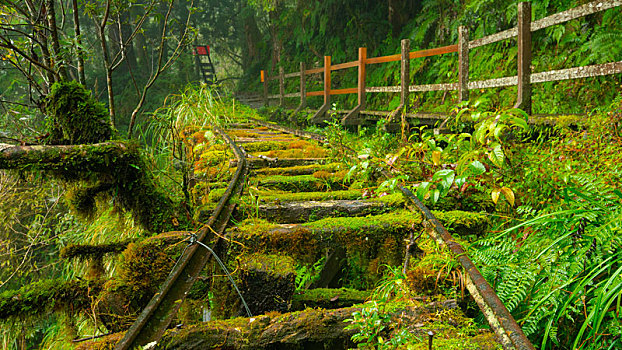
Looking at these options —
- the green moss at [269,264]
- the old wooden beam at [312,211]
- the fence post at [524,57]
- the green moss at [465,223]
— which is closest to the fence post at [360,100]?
the fence post at [524,57]

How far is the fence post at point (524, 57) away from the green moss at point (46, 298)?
5.20 meters

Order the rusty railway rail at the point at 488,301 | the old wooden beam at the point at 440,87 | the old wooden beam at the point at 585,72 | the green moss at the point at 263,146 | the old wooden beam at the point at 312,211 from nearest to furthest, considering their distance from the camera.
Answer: the rusty railway rail at the point at 488,301 → the old wooden beam at the point at 312,211 → the old wooden beam at the point at 585,72 → the green moss at the point at 263,146 → the old wooden beam at the point at 440,87

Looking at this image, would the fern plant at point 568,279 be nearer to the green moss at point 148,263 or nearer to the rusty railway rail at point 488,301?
the rusty railway rail at point 488,301

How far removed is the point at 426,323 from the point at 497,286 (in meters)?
0.50

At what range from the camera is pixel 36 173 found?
2191 millimetres

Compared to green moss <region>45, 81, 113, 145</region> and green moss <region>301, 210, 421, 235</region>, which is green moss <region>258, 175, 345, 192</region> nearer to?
green moss <region>301, 210, 421, 235</region>

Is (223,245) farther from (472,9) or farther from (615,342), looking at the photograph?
(472,9)

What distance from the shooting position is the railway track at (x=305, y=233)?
1533 millimetres

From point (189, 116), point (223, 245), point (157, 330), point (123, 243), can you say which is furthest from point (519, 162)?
point (189, 116)

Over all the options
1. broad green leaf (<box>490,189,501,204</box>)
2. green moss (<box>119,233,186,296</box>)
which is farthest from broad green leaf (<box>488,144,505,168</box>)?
green moss (<box>119,233,186,296</box>)

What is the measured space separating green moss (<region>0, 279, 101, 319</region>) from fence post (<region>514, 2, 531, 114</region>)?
5199 millimetres

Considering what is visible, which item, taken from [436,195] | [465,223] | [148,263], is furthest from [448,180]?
[148,263]

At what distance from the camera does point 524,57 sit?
5.22 meters

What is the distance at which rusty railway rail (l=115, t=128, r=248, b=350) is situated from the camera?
4.76ft
